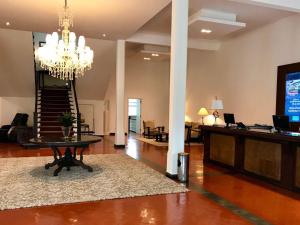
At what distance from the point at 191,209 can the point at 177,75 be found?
8.31 ft

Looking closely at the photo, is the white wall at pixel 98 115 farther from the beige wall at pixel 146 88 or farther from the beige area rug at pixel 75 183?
the beige area rug at pixel 75 183

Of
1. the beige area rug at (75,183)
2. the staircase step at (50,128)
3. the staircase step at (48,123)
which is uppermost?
the staircase step at (48,123)

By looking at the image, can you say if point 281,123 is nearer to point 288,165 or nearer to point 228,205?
point 288,165

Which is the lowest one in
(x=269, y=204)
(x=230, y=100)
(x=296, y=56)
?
(x=269, y=204)

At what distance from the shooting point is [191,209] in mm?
3650

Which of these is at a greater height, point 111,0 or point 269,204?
point 111,0

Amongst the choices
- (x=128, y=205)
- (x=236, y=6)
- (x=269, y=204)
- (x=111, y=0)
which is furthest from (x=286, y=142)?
(x=111, y=0)

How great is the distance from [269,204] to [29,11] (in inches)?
247

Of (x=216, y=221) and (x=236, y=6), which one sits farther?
(x=236, y=6)

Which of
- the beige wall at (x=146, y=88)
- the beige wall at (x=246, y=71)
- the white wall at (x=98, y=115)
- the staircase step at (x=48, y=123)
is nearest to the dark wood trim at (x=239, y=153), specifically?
the beige wall at (x=246, y=71)

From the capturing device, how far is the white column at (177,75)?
16.8 ft

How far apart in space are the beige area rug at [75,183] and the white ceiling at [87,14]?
3.49 m

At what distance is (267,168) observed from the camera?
5.01 metres

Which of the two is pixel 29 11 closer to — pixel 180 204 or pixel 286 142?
pixel 180 204
